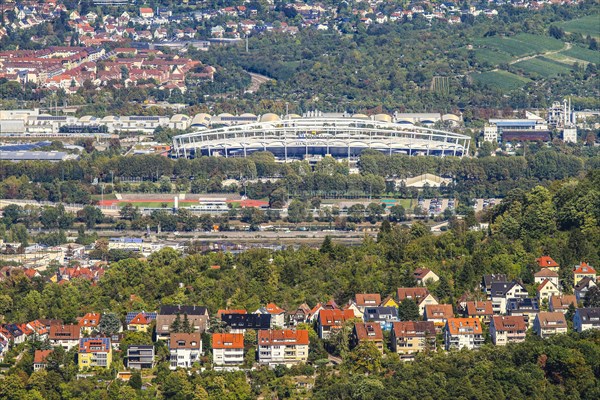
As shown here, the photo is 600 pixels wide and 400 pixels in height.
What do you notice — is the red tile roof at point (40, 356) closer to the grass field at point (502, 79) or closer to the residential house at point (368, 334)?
the residential house at point (368, 334)

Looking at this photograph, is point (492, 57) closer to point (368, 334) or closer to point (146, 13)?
point (146, 13)

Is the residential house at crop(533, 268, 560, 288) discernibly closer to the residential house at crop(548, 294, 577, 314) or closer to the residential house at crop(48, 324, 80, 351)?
the residential house at crop(548, 294, 577, 314)

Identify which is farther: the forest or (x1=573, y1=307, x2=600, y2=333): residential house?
(x1=573, y1=307, x2=600, y2=333): residential house

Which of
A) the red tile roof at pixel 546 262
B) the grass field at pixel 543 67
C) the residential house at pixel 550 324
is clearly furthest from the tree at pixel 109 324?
the grass field at pixel 543 67

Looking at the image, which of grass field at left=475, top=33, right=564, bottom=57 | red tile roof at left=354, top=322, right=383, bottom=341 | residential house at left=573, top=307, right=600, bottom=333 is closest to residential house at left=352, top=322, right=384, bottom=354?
red tile roof at left=354, top=322, right=383, bottom=341

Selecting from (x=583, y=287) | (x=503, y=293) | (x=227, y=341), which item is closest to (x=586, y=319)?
(x=583, y=287)
